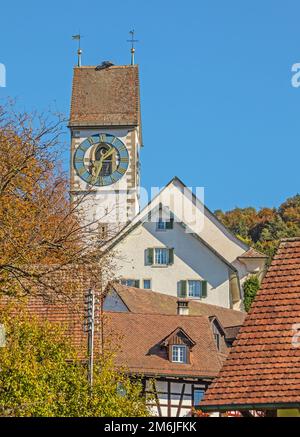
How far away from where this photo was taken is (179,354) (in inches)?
1698

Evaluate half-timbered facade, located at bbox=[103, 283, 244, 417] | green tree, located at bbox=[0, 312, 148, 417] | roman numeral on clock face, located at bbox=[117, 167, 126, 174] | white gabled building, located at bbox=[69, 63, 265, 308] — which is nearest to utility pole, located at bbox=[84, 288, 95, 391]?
green tree, located at bbox=[0, 312, 148, 417]

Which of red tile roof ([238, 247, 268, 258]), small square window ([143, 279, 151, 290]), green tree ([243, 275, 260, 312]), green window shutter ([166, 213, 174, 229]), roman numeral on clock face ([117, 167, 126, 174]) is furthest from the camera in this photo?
roman numeral on clock face ([117, 167, 126, 174])

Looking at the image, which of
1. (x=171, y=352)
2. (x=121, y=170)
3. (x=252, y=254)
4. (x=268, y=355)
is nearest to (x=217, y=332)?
(x=171, y=352)

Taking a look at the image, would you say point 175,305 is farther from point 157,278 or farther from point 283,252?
point 283,252

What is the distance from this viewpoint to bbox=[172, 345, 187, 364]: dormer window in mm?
42906

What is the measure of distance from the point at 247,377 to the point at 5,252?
8777 mm

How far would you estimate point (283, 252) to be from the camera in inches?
856

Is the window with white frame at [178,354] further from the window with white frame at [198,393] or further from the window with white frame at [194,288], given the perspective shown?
the window with white frame at [194,288]

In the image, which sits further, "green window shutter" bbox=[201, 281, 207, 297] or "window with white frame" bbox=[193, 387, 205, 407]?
"green window shutter" bbox=[201, 281, 207, 297]

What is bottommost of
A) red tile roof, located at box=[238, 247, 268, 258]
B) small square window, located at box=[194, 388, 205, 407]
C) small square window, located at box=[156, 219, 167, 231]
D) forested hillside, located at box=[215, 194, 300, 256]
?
small square window, located at box=[194, 388, 205, 407]

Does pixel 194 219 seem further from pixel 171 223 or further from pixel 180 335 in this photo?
pixel 180 335

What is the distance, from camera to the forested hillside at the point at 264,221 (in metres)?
98.2

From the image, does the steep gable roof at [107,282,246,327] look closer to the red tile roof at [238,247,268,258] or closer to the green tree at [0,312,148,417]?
the red tile roof at [238,247,268,258]

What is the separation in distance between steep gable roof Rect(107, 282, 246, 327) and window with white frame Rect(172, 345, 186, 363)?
5.19 metres
